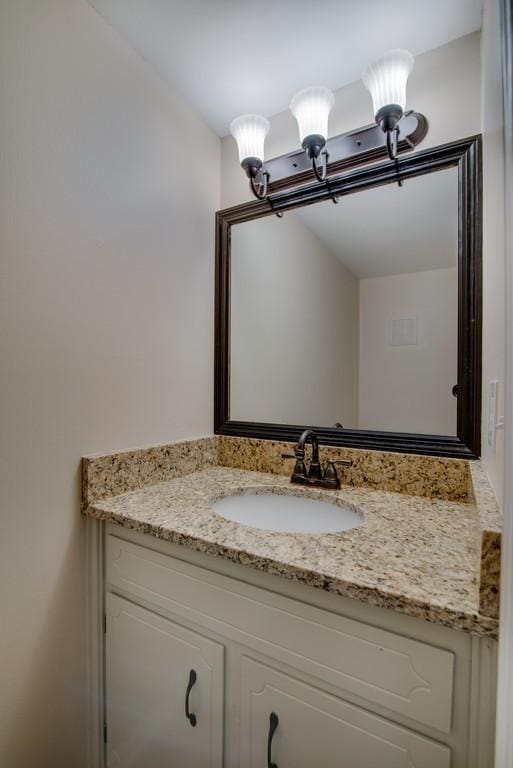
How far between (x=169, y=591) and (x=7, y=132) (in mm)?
1135

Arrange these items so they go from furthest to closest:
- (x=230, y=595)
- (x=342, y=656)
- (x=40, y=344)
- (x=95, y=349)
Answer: (x=95, y=349) → (x=40, y=344) → (x=230, y=595) → (x=342, y=656)

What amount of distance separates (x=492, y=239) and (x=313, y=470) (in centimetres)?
81

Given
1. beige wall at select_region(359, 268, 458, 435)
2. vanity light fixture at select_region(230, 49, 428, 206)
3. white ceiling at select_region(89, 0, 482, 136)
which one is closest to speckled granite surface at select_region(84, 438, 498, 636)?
beige wall at select_region(359, 268, 458, 435)

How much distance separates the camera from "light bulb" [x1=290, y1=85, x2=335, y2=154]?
1108mm

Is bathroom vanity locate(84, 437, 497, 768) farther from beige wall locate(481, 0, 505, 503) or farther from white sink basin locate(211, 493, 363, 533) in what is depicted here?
beige wall locate(481, 0, 505, 503)

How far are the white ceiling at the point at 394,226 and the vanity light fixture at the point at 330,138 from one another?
0.21 feet

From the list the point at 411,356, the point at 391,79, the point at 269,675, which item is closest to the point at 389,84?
the point at 391,79

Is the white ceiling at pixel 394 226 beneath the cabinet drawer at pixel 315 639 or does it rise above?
above

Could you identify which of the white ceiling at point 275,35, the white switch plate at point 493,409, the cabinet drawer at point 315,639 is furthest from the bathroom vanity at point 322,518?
the white ceiling at point 275,35

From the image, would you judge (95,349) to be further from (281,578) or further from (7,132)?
(281,578)

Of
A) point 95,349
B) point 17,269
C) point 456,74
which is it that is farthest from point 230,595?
point 456,74

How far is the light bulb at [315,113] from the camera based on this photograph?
1.11 metres

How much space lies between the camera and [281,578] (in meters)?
0.69

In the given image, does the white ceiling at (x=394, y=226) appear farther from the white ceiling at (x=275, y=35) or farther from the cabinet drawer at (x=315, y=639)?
the cabinet drawer at (x=315, y=639)
